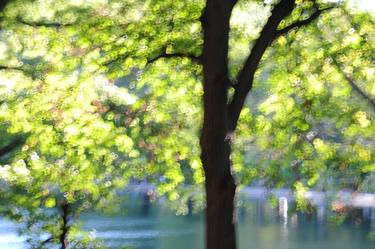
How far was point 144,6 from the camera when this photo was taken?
8867 millimetres

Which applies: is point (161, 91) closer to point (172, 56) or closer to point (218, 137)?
point (172, 56)

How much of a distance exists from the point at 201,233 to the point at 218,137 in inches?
1550

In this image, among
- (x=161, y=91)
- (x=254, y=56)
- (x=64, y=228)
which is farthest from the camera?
(x=64, y=228)

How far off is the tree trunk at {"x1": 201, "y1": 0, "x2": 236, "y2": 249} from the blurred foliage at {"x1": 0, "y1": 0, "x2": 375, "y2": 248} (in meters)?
1.54

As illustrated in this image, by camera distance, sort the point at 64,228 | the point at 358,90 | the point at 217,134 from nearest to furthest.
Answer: the point at 217,134 < the point at 358,90 < the point at 64,228

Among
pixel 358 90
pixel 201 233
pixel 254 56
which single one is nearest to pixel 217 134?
pixel 254 56

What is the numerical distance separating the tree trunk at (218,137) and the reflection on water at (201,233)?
25.3 m

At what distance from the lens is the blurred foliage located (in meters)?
8.71

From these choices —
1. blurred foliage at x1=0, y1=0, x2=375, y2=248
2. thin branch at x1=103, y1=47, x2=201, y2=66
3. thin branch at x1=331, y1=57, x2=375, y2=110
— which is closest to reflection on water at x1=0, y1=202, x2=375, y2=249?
blurred foliage at x1=0, y1=0, x2=375, y2=248

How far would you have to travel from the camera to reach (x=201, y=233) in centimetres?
4519

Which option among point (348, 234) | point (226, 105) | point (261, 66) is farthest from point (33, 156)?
point (348, 234)

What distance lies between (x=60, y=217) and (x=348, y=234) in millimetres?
35041

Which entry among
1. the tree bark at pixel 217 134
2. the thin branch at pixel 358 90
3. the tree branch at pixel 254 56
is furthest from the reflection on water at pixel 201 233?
the tree bark at pixel 217 134

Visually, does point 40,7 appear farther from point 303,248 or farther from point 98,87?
point 303,248
